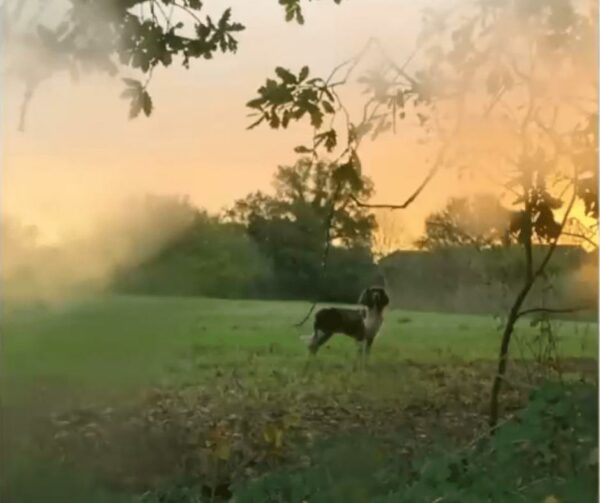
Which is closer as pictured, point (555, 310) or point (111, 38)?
point (555, 310)

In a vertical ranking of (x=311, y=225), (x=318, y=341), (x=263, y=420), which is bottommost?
(x=263, y=420)

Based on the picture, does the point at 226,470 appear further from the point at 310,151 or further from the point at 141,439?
the point at 310,151

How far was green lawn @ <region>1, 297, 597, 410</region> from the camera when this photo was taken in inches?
45.9

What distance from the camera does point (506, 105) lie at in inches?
45.9

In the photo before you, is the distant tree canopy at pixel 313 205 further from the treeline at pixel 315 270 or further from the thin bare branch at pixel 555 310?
the thin bare branch at pixel 555 310

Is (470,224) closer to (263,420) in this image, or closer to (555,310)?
(555,310)

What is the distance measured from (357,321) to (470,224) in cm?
18

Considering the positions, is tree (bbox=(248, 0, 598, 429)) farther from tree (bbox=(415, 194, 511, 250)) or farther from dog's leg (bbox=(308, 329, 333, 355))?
dog's leg (bbox=(308, 329, 333, 355))

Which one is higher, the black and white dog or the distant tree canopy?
the distant tree canopy

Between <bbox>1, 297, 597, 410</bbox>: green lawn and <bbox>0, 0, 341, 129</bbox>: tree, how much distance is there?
0.26m

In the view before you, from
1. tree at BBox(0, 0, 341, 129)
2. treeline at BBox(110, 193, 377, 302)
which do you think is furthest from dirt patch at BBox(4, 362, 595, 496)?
tree at BBox(0, 0, 341, 129)

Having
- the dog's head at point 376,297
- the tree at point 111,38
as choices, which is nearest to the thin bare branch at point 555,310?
the dog's head at point 376,297

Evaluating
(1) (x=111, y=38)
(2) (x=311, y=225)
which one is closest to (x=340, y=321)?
(2) (x=311, y=225)

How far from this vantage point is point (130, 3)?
49.6 inches
